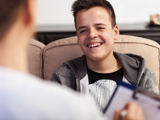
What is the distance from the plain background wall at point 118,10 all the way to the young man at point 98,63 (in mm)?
1119

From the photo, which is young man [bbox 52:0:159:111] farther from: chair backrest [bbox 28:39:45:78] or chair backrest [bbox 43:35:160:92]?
chair backrest [bbox 28:39:45:78]

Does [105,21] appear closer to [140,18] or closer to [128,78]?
[128,78]

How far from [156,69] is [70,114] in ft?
3.90

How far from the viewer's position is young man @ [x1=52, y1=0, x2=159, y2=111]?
118cm

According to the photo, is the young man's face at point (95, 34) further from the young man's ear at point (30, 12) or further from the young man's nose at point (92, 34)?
the young man's ear at point (30, 12)

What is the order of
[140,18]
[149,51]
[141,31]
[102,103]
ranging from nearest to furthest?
[102,103]
[149,51]
[141,31]
[140,18]

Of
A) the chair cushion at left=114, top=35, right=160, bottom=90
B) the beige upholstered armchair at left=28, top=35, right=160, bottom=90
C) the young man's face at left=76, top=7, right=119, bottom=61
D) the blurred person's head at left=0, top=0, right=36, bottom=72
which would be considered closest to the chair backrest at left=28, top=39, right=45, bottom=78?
the beige upholstered armchair at left=28, top=35, right=160, bottom=90

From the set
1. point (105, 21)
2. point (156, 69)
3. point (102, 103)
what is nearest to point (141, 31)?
point (156, 69)

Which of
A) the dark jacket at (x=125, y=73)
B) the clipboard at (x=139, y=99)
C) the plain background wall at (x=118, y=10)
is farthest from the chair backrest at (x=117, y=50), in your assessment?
the plain background wall at (x=118, y=10)

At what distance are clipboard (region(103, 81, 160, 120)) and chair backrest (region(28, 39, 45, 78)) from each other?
849 millimetres

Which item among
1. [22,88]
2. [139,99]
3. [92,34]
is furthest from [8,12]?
[92,34]

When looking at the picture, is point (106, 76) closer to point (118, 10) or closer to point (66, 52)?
point (66, 52)

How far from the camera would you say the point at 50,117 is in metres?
0.33

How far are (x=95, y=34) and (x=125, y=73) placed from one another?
285 millimetres
